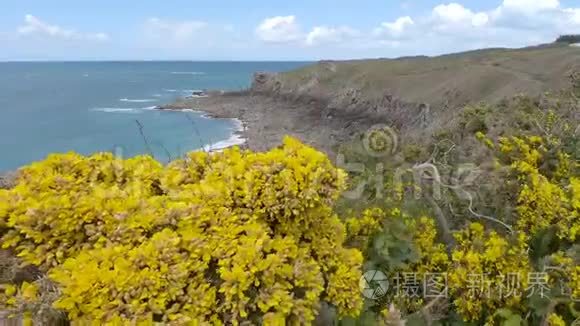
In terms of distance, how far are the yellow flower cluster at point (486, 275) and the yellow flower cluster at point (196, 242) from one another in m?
1.31

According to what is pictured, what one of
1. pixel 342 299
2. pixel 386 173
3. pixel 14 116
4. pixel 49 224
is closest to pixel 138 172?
pixel 49 224

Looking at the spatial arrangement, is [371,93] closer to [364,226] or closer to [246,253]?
[364,226]

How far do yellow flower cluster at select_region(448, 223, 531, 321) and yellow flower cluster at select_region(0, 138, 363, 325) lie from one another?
131 centimetres

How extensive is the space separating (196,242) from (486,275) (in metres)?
2.24

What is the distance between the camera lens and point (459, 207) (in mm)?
4254

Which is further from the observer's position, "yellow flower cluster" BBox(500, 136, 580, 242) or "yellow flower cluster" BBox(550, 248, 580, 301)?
"yellow flower cluster" BBox(500, 136, 580, 242)

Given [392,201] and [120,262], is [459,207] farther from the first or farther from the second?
[120,262]

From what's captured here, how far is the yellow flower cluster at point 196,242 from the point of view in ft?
6.43

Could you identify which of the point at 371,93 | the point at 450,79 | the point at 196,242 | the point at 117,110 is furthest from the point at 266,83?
the point at 196,242

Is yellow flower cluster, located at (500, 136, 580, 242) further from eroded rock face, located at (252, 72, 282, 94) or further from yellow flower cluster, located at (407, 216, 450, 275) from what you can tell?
eroded rock face, located at (252, 72, 282, 94)

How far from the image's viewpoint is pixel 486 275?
11.3 ft

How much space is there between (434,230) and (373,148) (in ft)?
2.71

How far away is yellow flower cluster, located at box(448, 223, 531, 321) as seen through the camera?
3.41m

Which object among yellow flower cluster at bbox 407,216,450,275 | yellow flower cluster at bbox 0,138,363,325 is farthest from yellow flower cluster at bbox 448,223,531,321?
yellow flower cluster at bbox 0,138,363,325
